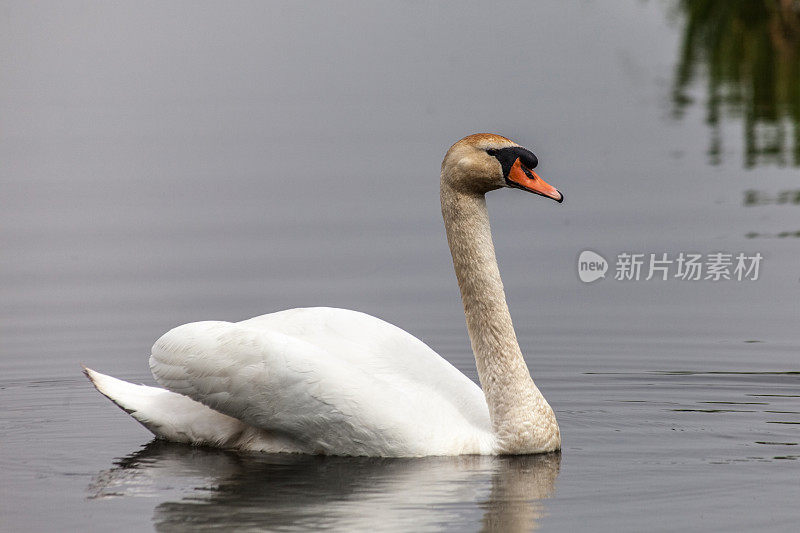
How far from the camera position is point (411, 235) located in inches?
633

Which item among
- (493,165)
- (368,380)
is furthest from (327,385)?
(493,165)

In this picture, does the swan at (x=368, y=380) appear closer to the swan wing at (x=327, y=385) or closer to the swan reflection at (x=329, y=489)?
the swan wing at (x=327, y=385)

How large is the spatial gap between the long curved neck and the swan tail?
1.56 meters

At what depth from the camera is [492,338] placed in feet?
31.5

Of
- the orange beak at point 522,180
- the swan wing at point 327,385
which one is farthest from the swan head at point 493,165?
the swan wing at point 327,385

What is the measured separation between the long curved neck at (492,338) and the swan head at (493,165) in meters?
0.16

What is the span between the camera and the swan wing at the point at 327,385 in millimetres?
9031

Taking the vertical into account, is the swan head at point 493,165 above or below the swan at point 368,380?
above

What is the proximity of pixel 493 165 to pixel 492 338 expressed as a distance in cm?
110

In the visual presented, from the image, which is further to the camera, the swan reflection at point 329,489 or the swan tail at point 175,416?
the swan tail at point 175,416

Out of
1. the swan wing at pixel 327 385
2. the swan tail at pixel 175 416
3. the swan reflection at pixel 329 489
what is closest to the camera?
the swan reflection at pixel 329 489

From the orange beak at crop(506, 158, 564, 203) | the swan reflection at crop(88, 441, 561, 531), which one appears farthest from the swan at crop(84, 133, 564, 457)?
the swan reflection at crop(88, 441, 561, 531)

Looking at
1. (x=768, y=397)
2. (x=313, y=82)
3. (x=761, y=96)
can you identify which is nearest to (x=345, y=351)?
(x=768, y=397)

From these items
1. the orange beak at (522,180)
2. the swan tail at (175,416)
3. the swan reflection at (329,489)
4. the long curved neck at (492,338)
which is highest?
the orange beak at (522,180)
